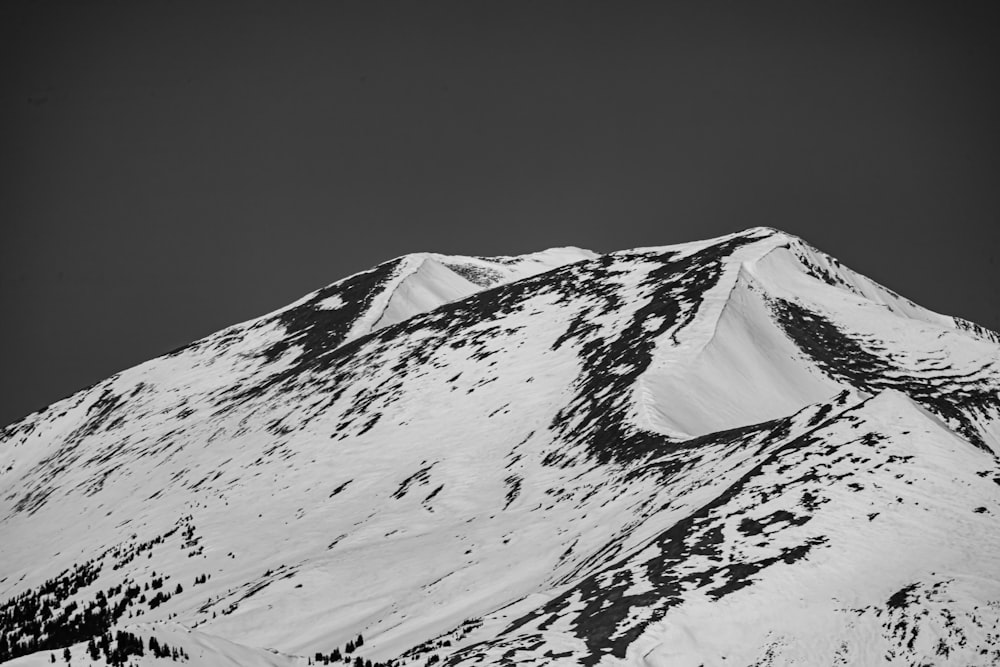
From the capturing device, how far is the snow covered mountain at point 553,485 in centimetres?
2220

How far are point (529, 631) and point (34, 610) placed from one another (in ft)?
130

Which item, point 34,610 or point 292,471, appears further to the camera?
point 292,471

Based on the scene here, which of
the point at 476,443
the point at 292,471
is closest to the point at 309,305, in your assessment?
the point at 292,471

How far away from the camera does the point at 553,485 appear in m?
44.7

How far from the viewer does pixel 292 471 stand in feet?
213

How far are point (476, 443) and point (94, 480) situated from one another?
135ft

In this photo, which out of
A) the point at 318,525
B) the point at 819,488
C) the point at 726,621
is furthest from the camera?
the point at 318,525

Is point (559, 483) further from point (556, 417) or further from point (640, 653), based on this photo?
point (640, 653)

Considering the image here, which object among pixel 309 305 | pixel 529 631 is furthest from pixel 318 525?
pixel 309 305

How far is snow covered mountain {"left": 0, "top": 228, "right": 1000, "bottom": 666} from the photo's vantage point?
22203 mm

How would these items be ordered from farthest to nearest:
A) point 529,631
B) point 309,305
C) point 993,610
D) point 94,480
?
point 309,305, point 94,480, point 529,631, point 993,610

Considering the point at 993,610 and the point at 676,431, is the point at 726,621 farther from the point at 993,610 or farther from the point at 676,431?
the point at 676,431

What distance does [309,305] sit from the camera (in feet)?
413

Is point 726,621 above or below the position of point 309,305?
below
